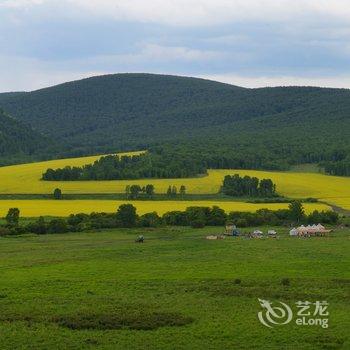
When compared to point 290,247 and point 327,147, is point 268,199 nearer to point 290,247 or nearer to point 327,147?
point 290,247

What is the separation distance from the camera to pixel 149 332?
2983cm

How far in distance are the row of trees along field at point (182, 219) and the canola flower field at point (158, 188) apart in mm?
6893

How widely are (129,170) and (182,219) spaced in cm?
4235

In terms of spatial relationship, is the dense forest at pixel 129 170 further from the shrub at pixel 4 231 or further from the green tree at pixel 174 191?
the shrub at pixel 4 231

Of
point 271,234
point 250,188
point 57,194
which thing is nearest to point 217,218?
point 271,234

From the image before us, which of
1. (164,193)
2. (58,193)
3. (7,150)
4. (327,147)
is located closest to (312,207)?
(164,193)

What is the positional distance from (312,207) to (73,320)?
56.4m

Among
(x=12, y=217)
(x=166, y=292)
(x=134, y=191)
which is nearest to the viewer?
(x=166, y=292)

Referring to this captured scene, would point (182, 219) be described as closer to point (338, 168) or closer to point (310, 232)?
point (310, 232)

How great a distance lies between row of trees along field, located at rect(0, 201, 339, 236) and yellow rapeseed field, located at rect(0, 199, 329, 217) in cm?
593

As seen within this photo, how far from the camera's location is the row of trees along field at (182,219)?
228ft

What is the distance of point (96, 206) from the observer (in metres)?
84.3

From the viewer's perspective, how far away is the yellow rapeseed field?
80562mm

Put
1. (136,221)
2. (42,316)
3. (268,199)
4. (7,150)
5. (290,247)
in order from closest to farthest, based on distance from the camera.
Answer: (42,316) < (290,247) < (136,221) < (268,199) < (7,150)
